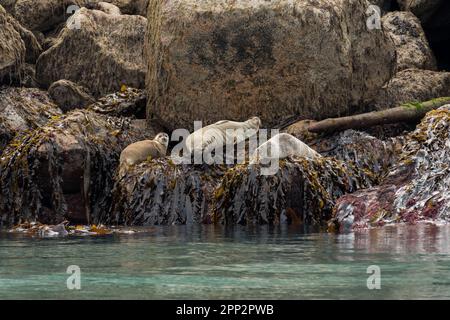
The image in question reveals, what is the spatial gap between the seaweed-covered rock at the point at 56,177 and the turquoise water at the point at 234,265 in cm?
468

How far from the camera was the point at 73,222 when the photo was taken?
13828 millimetres

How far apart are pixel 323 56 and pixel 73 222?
16.2 ft

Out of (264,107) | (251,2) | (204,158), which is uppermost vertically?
(251,2)

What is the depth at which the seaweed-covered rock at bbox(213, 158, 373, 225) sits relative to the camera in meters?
12.2

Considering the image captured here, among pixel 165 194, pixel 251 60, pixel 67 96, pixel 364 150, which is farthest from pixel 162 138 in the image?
pixel 67 96

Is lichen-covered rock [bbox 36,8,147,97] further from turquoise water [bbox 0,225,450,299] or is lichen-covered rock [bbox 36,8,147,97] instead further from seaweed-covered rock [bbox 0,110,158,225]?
turquoise water [bbox 0,225,450,299]

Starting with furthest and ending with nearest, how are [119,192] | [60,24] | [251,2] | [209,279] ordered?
[60,24] → [251,2] → [119,192] → [209,279]

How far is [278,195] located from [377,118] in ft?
11.8

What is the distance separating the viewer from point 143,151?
14.1 meters

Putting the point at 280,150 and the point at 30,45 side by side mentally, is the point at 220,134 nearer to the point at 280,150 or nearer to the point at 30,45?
the point at 280,150

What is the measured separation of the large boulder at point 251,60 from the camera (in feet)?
50.6

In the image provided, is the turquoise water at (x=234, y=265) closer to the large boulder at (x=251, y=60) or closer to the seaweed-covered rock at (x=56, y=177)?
the seaweed-covered rock at (x=56, y=177)
